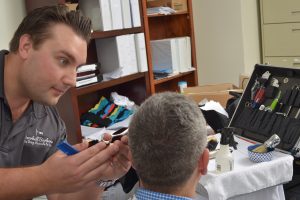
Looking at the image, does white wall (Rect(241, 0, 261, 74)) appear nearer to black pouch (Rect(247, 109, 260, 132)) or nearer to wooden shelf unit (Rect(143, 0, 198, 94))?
wooden shelf unit (Rect(143, 0, 198, 94))

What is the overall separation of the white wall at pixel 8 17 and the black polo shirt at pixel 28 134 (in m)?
0.70

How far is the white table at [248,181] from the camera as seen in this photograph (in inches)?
50.4

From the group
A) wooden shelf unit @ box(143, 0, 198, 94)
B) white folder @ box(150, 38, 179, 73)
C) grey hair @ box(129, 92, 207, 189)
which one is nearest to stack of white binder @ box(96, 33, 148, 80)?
white folder @ box(150, 38, 179, 73)

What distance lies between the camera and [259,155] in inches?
53.7

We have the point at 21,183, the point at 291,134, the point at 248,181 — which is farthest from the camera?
the point at 291,134

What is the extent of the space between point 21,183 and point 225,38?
266cm

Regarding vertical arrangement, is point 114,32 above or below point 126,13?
below

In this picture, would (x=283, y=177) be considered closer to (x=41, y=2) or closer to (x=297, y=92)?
(x=297, y=92)

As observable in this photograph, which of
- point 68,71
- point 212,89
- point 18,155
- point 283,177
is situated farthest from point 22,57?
point 212,89

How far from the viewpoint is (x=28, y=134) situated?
4.92 feet

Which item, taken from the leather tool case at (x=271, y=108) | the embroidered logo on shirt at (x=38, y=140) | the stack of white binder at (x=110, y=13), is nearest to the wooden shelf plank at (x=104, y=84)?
the stack of white binder at (x=110, y=13)

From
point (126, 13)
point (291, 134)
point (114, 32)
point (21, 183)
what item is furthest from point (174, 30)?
point (21, 183)

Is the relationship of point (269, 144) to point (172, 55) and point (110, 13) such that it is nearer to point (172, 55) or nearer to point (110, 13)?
point (110, 13)

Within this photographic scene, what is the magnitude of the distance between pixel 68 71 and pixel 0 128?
32cm
